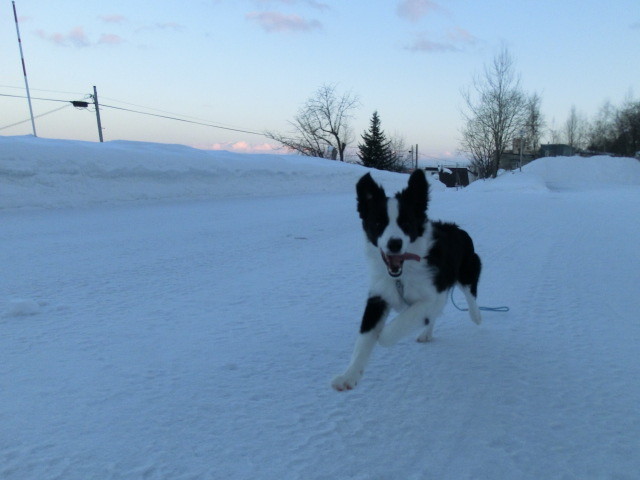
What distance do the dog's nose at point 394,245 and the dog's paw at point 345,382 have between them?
847mm

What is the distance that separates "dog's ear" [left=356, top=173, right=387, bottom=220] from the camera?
346 cm

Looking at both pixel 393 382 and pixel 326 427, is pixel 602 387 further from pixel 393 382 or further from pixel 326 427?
pixel 326 427

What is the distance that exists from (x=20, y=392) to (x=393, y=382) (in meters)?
2.12

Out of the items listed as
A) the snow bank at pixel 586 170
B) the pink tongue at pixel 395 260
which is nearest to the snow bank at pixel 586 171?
the snow bank at pixel 586 170

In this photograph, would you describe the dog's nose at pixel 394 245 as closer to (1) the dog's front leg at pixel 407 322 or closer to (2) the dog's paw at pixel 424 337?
(1) the dog's front leg at pixel 407 322

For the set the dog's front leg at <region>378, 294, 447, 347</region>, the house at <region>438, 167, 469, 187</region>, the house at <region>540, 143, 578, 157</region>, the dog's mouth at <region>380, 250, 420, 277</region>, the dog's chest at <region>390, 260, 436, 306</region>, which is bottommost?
the house at <region>438, 167, 469, 187</region>

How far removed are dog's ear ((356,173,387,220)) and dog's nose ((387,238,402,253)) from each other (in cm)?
49

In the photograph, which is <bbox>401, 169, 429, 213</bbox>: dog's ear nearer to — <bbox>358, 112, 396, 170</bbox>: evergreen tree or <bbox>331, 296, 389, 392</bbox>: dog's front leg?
<bbox>331, 296, 389, 392</bbox>: dog's front leg

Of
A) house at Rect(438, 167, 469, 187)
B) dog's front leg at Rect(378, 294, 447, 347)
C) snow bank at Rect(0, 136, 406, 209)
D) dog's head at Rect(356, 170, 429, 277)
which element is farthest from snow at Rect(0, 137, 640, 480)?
house at Rect(438, 167, 469, 187)

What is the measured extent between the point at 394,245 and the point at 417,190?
61cm

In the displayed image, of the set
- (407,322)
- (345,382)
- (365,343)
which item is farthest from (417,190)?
(345,382)

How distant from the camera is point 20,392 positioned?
8.39ft

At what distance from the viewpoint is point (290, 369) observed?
9.76ft

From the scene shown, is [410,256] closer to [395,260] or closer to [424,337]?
[395,260]
